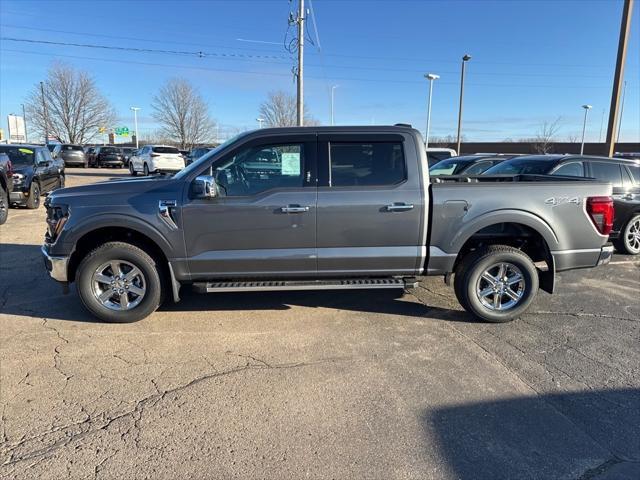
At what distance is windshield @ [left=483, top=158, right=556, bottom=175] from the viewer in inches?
319

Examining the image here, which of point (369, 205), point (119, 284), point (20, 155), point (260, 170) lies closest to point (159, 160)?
point (20, 155)

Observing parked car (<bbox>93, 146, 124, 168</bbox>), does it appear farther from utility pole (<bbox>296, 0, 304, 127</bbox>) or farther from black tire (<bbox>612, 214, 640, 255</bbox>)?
black tire (<bbox>612, 214, 640, 255</bbox>)

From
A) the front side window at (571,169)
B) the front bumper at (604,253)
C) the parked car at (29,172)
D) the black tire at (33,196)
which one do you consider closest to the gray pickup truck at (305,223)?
the front bumper at (604,253)

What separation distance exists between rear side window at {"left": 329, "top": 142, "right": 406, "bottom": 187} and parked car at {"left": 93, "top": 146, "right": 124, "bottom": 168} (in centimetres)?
3815

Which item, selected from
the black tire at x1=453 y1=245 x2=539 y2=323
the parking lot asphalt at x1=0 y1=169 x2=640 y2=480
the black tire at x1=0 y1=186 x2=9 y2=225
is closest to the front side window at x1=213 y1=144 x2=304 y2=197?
the parking lot asphalt at x1=0 y1=169 x2=640 y2=480

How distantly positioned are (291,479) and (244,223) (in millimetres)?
2534

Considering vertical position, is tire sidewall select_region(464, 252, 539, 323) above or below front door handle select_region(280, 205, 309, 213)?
below

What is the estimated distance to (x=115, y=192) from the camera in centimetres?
448

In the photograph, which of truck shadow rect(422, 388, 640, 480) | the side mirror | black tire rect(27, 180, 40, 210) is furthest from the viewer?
black tire rect(27, 180, 40, 210)

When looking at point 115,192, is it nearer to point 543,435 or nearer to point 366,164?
point 366,164

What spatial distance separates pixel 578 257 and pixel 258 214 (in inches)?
133

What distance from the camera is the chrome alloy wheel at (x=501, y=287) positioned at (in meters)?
4.75

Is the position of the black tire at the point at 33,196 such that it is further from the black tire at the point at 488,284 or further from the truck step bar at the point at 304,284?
the black tire at the point at 488,284

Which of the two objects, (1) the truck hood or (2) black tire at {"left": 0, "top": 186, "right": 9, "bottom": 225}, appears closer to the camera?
(1) the truck hood
